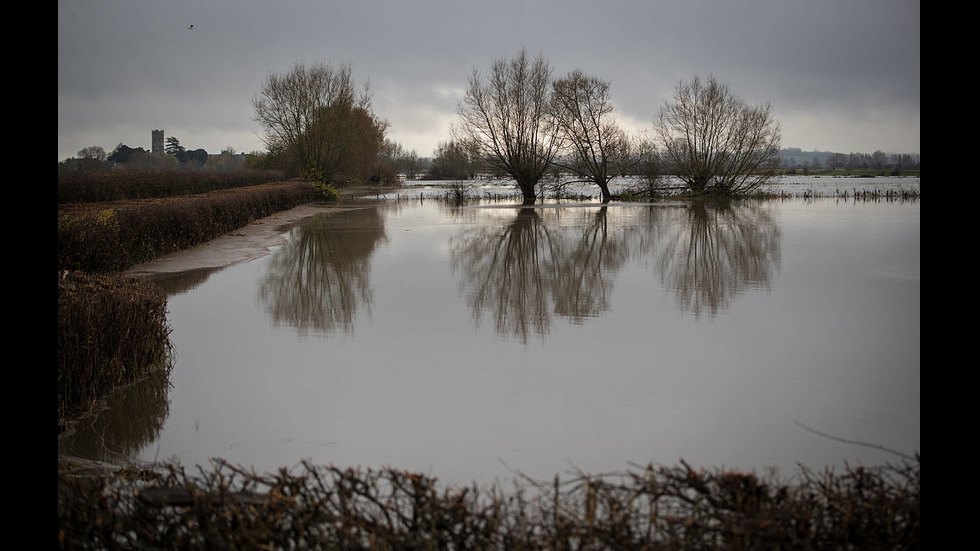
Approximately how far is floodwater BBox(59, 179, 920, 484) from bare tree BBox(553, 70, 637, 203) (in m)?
22.3

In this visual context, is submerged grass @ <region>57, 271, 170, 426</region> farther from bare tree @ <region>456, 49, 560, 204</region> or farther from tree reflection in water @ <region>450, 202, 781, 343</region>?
bare tree @ <region>456, 49, 560, 204</region>

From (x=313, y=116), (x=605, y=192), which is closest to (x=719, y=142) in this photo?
(x=605, y=192)

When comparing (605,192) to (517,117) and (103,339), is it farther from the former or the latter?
(103,339)

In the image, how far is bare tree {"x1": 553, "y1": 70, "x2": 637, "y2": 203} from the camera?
33375 millimetres

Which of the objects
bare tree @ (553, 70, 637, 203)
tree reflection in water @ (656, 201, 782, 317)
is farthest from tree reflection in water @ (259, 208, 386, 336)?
bare tree @ (553, 70, 637, 203)

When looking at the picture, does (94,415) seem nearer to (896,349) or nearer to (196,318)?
(196,318)

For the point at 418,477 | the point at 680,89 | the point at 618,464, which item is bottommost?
the point at 618,464

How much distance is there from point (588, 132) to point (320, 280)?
25.4 meters

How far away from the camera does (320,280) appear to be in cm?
1093

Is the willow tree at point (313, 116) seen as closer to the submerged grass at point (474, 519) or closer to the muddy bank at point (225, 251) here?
the muddy bank at point (225, 251)

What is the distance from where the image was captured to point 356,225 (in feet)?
71.6
